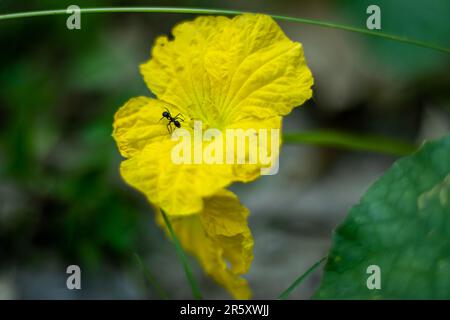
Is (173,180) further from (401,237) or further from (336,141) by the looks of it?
(336,141)

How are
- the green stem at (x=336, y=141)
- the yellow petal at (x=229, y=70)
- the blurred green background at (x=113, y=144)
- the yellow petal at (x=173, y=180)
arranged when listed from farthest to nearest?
the blurred green background at (x=113, y=144) → the green stem at (x=336, y=141) → the yellow petal at (x=229, y=70) → the yellow petal at (x=173, y=180)

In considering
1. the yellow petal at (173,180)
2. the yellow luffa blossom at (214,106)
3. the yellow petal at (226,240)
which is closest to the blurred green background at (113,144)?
the yellow petal at (226,240)

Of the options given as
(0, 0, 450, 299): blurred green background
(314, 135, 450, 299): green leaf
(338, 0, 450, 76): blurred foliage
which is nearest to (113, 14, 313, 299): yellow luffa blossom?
(314, 135, 450, 299): green leaf

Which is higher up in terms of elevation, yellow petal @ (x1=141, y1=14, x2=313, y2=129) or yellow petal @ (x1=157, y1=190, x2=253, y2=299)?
yellow petal @ (x1=141, y1=14, x2=313, y2=129)

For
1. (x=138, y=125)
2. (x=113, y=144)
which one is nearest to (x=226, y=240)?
(x=138, y=125)

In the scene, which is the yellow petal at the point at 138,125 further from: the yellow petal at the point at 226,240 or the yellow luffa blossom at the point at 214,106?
the yellow petal at the point at 226,240

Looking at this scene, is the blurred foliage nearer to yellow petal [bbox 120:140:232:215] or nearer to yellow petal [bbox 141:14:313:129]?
yellow petal [bbox 141:14:313:129]
